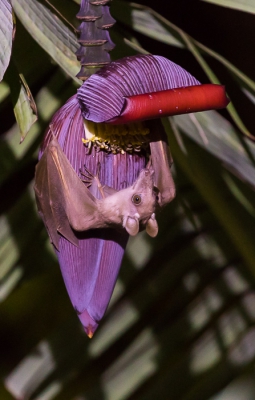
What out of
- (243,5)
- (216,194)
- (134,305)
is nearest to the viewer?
(243,5)

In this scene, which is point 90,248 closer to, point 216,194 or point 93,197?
point 93,197

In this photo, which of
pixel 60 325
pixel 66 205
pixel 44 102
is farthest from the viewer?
pixel 60 325

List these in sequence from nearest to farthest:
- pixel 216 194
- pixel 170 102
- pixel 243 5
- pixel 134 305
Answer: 1. pixel 170 102
2. pixel 243 5
3. pixel 216 194
4. pixel 134 305

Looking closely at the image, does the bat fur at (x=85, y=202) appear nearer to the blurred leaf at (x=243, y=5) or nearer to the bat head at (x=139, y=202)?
the bat head at (x=139, y=202)

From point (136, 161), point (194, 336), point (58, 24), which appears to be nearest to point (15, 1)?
point (58, 24)

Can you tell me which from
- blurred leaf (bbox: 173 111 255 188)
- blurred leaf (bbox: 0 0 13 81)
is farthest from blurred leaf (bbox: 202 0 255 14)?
blurred leaf (bbox: 0 0 13 81)

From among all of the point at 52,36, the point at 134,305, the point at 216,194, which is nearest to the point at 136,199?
the point at 52,36

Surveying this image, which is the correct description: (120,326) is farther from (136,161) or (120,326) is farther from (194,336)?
(136,161)
